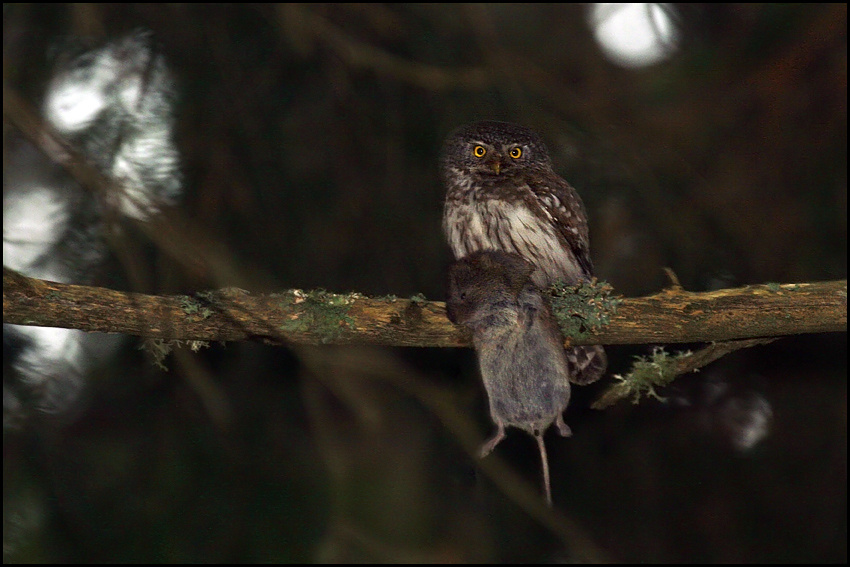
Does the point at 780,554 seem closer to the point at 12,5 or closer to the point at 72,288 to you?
the point at 72,288

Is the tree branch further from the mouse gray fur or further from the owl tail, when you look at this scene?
the owl tail

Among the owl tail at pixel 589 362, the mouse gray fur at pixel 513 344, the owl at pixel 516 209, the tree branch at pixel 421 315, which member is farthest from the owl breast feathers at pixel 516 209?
the mouse gray fur at pixel 513 344

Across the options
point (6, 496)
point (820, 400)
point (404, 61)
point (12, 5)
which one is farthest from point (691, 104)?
point (6, 496)

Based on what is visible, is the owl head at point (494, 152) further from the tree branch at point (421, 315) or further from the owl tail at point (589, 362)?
the tree branch at point (421, 315)

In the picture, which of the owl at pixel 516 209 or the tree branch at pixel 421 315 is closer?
the tree branch at pixel 421 315

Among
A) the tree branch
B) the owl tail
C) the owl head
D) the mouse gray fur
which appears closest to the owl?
the owl head

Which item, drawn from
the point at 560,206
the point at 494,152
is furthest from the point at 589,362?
the point at 494,152

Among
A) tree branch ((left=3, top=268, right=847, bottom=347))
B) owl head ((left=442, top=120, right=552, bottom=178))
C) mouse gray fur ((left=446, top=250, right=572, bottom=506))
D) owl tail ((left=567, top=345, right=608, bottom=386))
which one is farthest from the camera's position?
owl head ((left=442, top=120, right=552, bottom=178))
